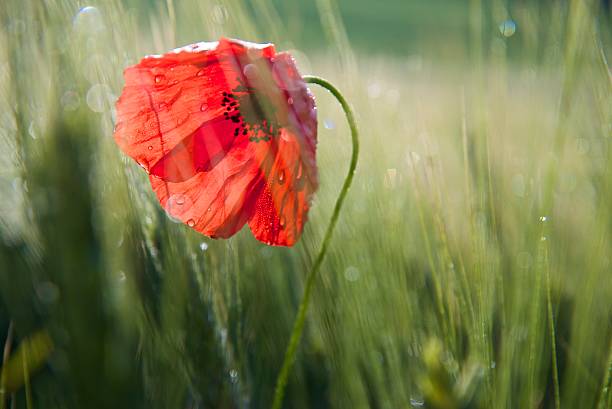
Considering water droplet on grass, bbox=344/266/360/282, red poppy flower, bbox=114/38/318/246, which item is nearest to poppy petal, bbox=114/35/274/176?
red poppy flower, bbox=114/38/318/246

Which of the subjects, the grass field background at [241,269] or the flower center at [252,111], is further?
the flower center at [252,111]

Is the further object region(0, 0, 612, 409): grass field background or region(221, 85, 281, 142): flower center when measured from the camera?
region(221, 85, 281, 142): flower center

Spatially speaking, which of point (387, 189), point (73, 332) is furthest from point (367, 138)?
point (73, 332)

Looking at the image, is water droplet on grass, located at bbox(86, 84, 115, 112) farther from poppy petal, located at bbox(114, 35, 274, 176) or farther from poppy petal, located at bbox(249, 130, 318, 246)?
poppy petal, located at bbox(249, 130, 318, 246)

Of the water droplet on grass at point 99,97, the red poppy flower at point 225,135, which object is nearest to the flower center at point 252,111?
the red poppy flower at point 225,135

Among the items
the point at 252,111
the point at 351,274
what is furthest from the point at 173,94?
the point at 351,274

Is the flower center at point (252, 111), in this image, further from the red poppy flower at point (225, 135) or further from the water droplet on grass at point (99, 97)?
the water droplet on grass at point (99, 97)
